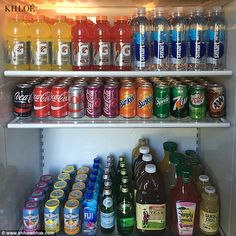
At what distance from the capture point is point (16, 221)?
4.67 feet

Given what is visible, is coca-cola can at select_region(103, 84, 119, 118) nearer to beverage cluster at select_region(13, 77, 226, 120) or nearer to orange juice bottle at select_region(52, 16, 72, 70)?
beverage cluster at select_region(13, 77, 226, 120)

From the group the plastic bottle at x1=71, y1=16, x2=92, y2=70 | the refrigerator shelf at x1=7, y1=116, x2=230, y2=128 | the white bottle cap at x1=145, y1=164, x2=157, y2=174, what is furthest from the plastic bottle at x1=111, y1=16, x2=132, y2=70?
the white bottle cap at x1=145, y1=164, x2=157, y2=174

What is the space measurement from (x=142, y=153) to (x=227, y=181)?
0.40 meters

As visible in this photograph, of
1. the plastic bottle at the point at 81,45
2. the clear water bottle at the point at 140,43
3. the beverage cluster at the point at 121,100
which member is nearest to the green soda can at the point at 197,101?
the beverage cluster at the point at 121,100

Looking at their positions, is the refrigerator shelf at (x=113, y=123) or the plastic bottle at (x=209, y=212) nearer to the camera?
the refrigerator shelf at (x=113, y=123)

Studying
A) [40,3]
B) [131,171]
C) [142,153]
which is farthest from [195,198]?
[40,3]

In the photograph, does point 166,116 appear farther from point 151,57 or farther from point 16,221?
point 16,221

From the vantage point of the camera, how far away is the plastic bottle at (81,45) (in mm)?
1300

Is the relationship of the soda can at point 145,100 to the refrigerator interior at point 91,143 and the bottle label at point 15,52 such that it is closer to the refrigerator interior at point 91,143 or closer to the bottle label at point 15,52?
the refrigerator interior at point 91,143

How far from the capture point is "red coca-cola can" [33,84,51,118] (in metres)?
1.35

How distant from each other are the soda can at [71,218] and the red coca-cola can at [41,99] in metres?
0.41

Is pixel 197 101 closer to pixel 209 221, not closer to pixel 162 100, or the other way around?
pixel 162 100

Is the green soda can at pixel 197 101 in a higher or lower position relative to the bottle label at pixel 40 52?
lower

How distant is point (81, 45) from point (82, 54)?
0.04 m
